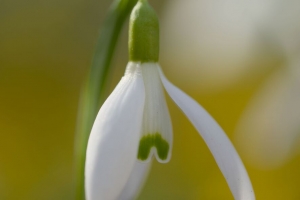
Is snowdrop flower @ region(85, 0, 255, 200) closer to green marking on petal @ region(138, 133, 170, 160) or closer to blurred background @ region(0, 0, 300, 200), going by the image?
green marking on petal @ region(138, 133, 170, 160)

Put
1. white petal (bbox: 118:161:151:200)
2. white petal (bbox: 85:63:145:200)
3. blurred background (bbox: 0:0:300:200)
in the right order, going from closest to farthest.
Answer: white petal (bbox: 85:63:145:200) → white petal (bbox: 118:161:151:200) → blurred background (bbox: 0:0:300:200)

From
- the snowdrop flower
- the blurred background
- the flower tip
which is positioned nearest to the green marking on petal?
the snowdrop flower

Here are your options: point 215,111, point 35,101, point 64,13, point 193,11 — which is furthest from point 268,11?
point 35,101

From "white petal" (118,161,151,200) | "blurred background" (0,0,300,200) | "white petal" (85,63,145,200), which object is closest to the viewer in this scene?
"white petal" (85,63,145,200)

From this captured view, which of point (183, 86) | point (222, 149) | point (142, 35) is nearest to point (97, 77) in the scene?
point (142, 35)

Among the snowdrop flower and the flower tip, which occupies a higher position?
the flower tip

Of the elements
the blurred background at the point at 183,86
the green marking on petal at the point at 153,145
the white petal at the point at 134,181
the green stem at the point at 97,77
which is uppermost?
the blurred background at the point at 183,86

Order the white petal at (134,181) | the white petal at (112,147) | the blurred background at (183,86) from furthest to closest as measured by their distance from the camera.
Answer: the blurred background at (183,86) → the white petal at (134,181) → the white petal at (112,147)

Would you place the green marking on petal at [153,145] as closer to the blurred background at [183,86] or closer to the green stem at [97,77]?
the green stem at [97,77]

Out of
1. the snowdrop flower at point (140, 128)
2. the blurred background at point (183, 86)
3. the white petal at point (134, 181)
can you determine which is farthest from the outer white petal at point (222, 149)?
the blurred background at point (183, 86)
